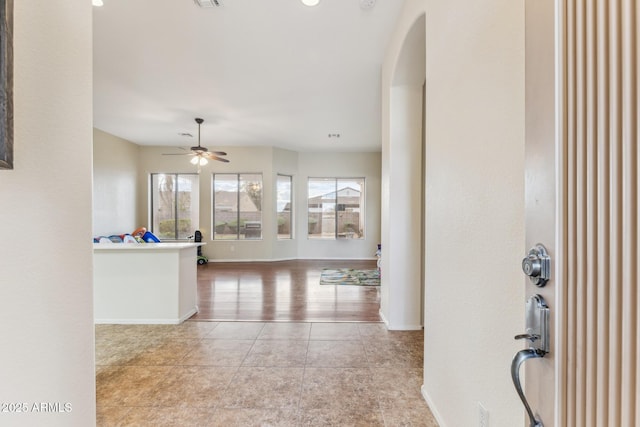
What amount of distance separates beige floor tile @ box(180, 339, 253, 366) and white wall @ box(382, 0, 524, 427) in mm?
1562

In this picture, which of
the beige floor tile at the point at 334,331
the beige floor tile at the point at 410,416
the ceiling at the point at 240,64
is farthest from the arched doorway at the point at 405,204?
the beige floor tile at the point at 410,416

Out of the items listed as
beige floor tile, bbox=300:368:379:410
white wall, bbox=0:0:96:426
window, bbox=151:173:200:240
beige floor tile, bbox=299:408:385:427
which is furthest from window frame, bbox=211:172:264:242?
white wall, bbox=0:0:96:426

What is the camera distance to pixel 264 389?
2066 mm

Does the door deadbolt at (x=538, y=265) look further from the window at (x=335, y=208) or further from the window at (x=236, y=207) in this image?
the window at (x=335, y=208)

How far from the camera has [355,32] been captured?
116 inches

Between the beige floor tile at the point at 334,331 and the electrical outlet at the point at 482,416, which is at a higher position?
the electrical outlet at the point at 482,416

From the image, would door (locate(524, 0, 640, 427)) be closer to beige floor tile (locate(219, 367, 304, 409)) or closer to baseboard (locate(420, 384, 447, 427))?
baseboard (locate(420, 384, 447, 427))

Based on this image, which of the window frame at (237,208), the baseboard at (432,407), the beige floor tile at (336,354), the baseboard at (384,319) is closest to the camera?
the baseboard at (432,407)

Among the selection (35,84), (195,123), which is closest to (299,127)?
(195,123)

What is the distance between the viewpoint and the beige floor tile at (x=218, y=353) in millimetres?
2447

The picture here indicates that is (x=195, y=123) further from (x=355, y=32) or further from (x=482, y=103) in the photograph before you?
(x=482, y=103)

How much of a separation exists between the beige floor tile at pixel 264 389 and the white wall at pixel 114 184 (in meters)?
5.73

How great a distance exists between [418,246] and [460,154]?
1742mm
